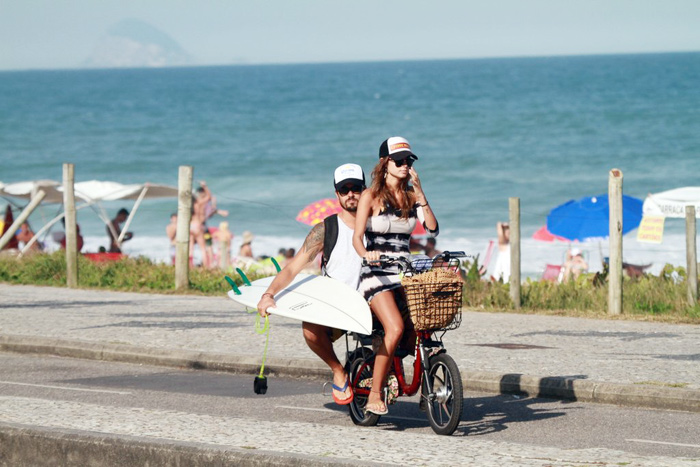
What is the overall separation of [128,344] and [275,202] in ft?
135

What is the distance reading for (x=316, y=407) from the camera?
356 inches

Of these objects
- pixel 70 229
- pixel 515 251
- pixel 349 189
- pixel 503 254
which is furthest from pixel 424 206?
pixel 503 254

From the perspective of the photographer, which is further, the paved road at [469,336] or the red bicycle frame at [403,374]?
the paved road at [469,336]

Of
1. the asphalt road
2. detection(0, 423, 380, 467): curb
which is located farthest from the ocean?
detection(0, 423, 380, 467): curb

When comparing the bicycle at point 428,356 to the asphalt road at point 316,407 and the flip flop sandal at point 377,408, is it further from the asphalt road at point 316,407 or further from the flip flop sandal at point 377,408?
the asphalt road at point 316,407

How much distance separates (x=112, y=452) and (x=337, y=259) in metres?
2.08

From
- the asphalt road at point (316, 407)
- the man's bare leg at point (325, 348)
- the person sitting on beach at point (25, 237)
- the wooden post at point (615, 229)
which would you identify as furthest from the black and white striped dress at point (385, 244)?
the person sitting on beach at point (25, 237)

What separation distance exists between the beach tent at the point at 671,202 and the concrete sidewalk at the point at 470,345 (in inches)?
228

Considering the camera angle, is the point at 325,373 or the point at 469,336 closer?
the point at 325,373

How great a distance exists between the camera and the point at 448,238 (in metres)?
35.4

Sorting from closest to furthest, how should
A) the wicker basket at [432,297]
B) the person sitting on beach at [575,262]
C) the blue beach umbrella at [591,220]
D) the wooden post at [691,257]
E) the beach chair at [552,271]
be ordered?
the wicker basket at [432,297] → the wooden post at [691,257] → the blue beach umbrella at [591,220] → the person sitting on beach at [575,262] → the beach chair at [552,271]

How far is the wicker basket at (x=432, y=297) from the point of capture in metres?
7.16

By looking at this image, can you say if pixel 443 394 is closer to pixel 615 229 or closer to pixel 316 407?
pixel 316 407

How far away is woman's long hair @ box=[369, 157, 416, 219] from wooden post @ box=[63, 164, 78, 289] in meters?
10.7
